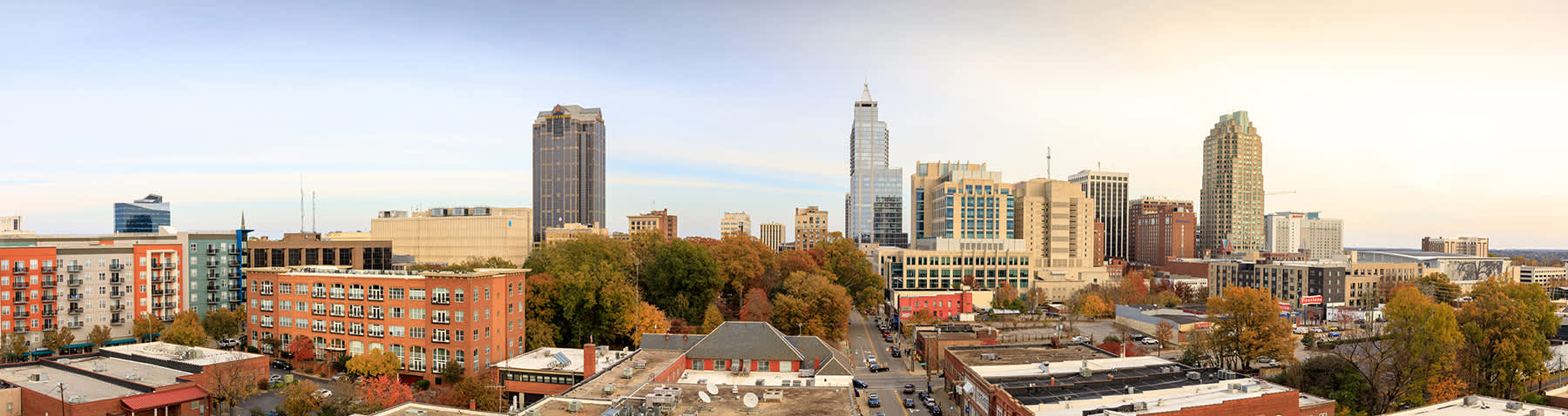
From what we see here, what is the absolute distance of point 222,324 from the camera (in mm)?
74188

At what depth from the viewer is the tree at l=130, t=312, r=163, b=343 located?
239ft

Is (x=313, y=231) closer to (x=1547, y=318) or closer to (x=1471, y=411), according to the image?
(x=1471, y=411)

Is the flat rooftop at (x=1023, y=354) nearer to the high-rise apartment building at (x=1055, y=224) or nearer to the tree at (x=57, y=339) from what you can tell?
the tree at (x=57, y=339)

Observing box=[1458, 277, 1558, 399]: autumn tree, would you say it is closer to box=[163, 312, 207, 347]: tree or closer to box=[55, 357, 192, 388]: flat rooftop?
box=[55, 357, 192, 388]: flat rooftop

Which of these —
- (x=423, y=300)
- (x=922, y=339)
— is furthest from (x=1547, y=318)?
(x=423, y=300)

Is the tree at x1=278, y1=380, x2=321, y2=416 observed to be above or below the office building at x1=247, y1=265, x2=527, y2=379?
below

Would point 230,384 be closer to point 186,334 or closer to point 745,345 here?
point 186,334

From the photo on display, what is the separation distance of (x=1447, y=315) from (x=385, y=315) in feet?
249

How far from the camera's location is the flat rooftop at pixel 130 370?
161 ft

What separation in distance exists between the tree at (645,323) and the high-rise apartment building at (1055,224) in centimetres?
9119

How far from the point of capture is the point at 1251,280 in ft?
412

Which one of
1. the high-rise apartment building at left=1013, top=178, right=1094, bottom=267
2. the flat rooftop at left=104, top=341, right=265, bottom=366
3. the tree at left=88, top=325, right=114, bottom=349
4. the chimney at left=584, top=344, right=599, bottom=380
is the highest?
the high-rise apartment building at left=1013, top=178, right=1094, bottom=267

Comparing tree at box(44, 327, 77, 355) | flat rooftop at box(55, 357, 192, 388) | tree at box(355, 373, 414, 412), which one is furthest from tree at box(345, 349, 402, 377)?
tree at box(44, 327, 77, 355)

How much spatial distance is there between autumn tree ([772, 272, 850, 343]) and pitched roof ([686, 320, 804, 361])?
15437 mm
